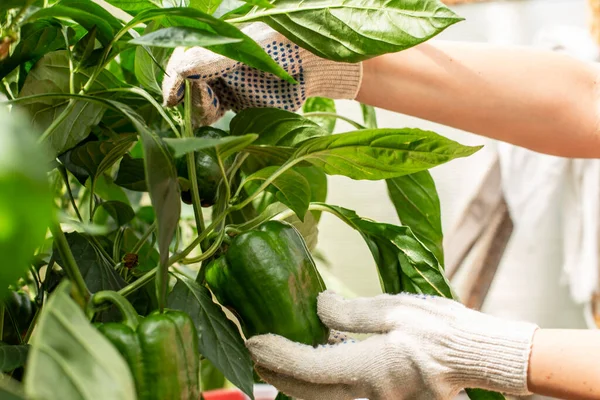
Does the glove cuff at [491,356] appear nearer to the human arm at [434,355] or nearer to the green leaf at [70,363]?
the human arm at [434,355]

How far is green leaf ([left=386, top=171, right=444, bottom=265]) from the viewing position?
0.85m

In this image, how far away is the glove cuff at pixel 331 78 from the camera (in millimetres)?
831

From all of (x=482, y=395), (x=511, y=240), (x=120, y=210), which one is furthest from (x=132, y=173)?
(x=511, y=240)

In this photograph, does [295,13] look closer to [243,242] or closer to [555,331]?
[243,242]

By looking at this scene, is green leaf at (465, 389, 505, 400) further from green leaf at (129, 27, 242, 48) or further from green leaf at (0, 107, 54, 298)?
→ green leaf at (0, 107, 54, 298)

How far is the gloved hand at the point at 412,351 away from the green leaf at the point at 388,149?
0.51 ft

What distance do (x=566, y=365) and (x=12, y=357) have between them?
540mm

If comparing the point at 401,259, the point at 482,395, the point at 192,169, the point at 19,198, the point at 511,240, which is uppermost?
the point at 19,198

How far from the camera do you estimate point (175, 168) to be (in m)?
0.49

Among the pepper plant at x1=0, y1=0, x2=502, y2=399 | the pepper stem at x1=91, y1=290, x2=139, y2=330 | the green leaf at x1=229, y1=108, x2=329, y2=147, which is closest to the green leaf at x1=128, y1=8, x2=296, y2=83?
the pepper plant at x1=0, y1=0, x2=502, y2=399

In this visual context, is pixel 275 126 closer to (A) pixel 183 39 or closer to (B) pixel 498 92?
(A) pixel 183 39

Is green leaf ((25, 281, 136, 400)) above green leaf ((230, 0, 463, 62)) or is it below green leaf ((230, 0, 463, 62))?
below

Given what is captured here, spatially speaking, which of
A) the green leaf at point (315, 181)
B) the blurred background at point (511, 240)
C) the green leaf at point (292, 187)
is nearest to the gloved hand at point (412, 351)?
the green leaf at point (292, 187)

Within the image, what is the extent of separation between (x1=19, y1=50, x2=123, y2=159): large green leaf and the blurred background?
1227 mm
